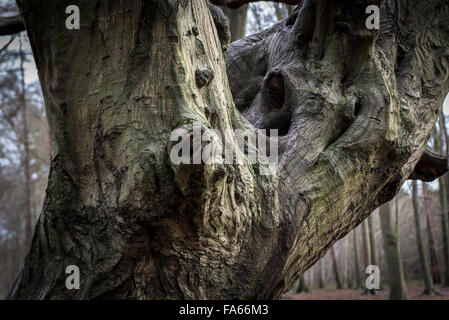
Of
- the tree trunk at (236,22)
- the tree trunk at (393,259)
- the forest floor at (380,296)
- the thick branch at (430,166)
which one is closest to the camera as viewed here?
the thick branch at (430,166)

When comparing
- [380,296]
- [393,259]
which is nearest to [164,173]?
[393,259]

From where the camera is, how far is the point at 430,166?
11.0 feet

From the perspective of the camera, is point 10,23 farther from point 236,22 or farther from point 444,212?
point 444,212

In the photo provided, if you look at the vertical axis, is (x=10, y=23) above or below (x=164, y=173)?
above

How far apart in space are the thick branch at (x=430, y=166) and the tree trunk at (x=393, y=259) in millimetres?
5783

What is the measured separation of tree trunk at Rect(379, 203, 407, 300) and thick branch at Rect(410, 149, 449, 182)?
578 centimetres

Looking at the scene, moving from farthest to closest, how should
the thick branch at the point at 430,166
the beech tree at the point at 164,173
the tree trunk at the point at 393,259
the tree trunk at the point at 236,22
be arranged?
the tree trunk at the point at 393,259, the tree trunk at the point at 236,22, the thick branch at the point at 430,166, the beech tree at the point at 164,173

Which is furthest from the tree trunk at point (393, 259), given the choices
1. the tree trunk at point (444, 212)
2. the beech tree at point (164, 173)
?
the beech tree at point (164, 173)

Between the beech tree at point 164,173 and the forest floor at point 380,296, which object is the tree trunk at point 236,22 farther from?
the forest floor at point 380,296

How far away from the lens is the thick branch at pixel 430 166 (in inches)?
128

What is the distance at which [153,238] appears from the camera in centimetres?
171

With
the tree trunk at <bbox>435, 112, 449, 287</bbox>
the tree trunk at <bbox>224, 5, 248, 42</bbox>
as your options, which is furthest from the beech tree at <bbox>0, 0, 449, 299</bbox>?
the tree trunk at <bbox>435, 112, 449, 287</bbox>

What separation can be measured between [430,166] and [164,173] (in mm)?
2927
